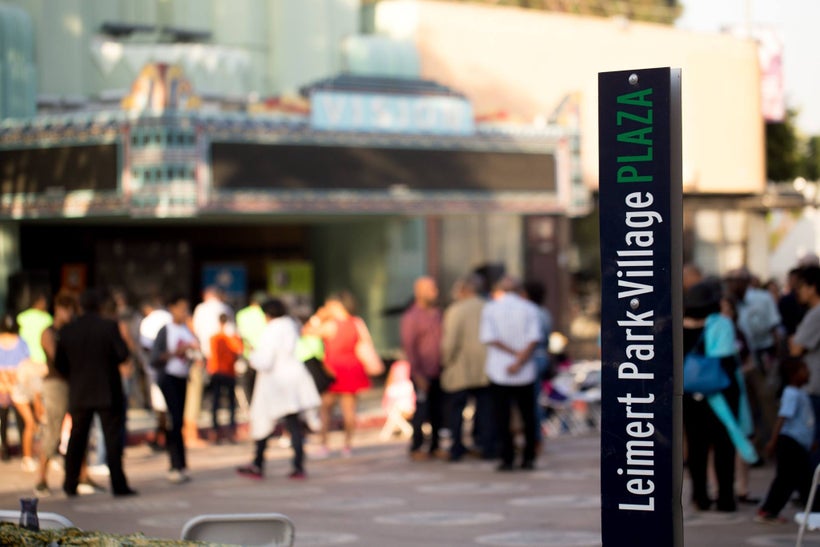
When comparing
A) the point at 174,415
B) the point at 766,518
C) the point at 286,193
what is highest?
the point at 286,193

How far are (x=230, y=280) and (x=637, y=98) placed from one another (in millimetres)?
23449

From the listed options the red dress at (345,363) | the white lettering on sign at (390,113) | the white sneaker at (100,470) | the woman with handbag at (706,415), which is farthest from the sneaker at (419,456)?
the white lettering on sign at (390,113)

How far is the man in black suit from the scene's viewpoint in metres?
12.6

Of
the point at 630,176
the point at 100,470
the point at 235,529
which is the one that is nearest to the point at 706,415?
the point at 630,176

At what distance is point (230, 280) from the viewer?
28.9m

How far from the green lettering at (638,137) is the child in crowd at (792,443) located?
15.4ft

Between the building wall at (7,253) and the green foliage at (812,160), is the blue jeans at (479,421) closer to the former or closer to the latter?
the building wall at (7,253)

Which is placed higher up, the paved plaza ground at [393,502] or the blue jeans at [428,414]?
the blue jeans at [428,414]

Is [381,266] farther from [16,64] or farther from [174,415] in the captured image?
[174,415]

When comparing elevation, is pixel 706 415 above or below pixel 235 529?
below

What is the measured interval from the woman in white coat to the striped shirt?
1.85 meters

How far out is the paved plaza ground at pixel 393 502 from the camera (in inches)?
400

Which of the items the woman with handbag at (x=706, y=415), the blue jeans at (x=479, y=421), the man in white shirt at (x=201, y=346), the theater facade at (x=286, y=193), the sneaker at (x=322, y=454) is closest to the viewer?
the woman with handbag at (x=706, y=415)

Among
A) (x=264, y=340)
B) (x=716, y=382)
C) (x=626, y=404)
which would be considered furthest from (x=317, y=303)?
(x=626, y=404)
